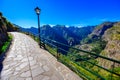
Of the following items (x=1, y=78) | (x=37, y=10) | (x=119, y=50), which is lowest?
(x=119, y=50)

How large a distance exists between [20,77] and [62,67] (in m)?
2.21

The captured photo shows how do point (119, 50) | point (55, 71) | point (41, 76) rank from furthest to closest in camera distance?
point (119, 50)
point (55, 71)
point (41, 76)

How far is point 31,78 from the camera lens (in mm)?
6777

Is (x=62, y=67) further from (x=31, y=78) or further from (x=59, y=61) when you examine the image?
(x=31, y=78)

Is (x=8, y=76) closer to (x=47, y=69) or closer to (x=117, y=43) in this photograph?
(x=47, y=69)

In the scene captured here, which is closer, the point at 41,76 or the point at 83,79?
the point at 83,79

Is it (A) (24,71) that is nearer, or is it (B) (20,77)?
(B) (20,77)

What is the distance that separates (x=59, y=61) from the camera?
908 centimetres

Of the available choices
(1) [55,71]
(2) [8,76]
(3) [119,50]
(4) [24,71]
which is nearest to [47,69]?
(1) [55,71]

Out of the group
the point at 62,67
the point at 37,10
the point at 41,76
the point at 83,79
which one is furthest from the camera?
the point at 37,10

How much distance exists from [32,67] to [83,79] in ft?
10.2

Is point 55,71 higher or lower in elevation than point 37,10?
lower

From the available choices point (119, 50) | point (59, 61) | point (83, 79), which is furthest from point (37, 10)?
point (119, 50)

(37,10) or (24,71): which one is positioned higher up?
(37,10)
